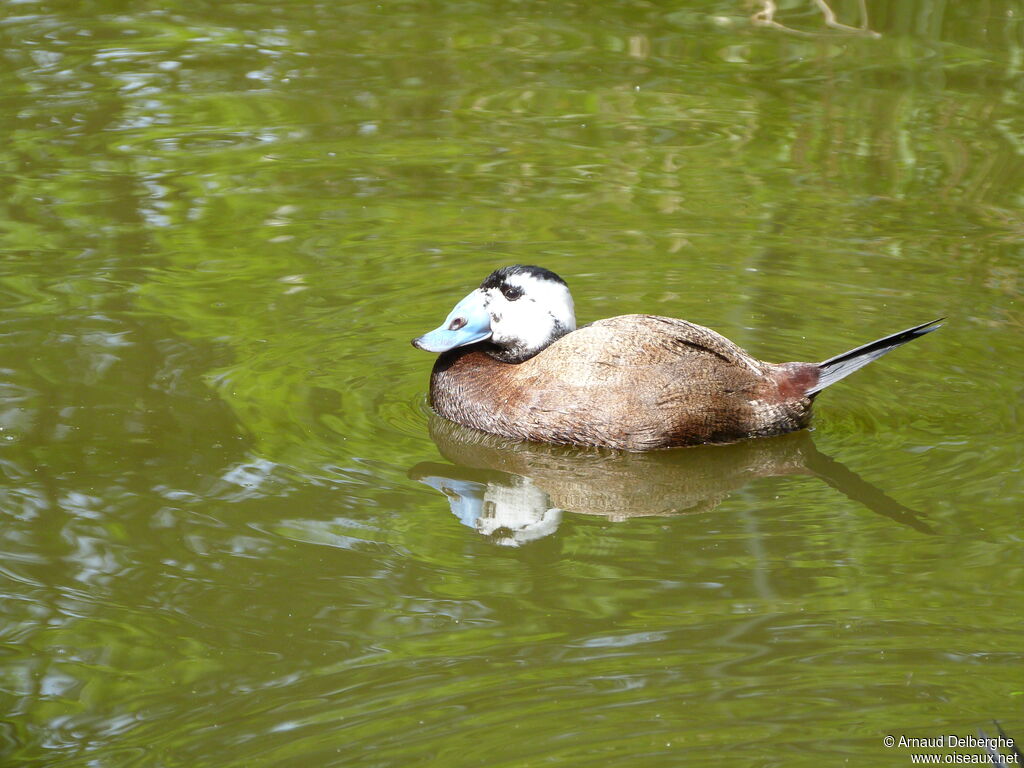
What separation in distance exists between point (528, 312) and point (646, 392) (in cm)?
86

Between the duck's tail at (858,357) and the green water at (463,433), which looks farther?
the duck's tail at (858,357)

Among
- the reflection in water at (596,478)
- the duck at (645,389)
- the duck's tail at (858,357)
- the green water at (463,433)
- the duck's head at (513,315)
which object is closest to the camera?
the green water at (463,433)

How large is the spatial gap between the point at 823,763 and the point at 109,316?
15.2 feet

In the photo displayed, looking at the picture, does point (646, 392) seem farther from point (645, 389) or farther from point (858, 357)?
point (858, 357)

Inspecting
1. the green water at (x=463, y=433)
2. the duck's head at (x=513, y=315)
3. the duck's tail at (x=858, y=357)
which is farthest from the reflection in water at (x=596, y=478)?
the duck's head at (x=513, y=315)

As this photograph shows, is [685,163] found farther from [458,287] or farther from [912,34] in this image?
[912,34]

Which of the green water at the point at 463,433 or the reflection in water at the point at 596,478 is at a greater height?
the green water at the point at 463,433

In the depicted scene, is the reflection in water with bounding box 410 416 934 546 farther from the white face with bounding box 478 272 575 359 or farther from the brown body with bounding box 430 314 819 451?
the white face with bounding box 478 272 575 359

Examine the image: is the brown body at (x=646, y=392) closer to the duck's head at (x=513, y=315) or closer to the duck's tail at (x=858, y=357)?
the duck's tail at (x=858, y=357)

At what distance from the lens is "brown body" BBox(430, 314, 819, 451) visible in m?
5.87

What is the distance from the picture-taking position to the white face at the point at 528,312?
6.45m

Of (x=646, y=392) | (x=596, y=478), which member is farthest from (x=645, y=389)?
(x=596, y=478)

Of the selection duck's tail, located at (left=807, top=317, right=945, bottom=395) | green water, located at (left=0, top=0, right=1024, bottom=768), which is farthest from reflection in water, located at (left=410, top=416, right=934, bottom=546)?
duck's tail, located at (left=807, top=317, right=945, bottom=395)

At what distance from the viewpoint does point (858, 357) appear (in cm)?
589
